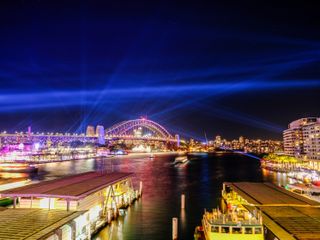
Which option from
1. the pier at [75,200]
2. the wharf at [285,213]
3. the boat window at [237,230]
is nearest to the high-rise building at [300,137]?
the wharf at [285,213]

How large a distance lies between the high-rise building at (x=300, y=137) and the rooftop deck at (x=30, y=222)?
5327 cm

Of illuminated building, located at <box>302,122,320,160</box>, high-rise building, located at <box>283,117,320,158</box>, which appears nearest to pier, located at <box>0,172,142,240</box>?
illuminated building, located at <box>302,122,320,160</box>

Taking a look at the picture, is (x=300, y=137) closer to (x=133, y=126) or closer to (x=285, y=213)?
(x=285, y=213)

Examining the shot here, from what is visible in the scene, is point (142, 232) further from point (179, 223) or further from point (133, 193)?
point (133, 193)

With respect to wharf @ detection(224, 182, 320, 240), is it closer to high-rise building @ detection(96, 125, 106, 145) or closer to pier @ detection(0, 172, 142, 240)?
pier @ detection(0, 172, 142, 240)

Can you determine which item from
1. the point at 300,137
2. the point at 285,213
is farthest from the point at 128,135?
the point at 285,213

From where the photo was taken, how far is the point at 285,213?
10.2 meters

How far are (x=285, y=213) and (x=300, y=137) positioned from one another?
62.8 meters

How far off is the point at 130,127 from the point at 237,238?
130421 millimetres

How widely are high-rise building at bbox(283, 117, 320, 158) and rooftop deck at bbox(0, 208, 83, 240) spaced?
53266 millimetres

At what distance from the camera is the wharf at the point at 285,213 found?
811 centimetres

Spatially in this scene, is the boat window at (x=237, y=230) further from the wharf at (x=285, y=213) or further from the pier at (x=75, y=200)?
the pier at (x=75, y=200)

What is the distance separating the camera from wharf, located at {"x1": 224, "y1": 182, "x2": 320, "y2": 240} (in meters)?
8.11

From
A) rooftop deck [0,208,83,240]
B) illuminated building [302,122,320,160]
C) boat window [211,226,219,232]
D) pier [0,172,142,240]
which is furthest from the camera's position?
illuminated building [302,122,320,160]
